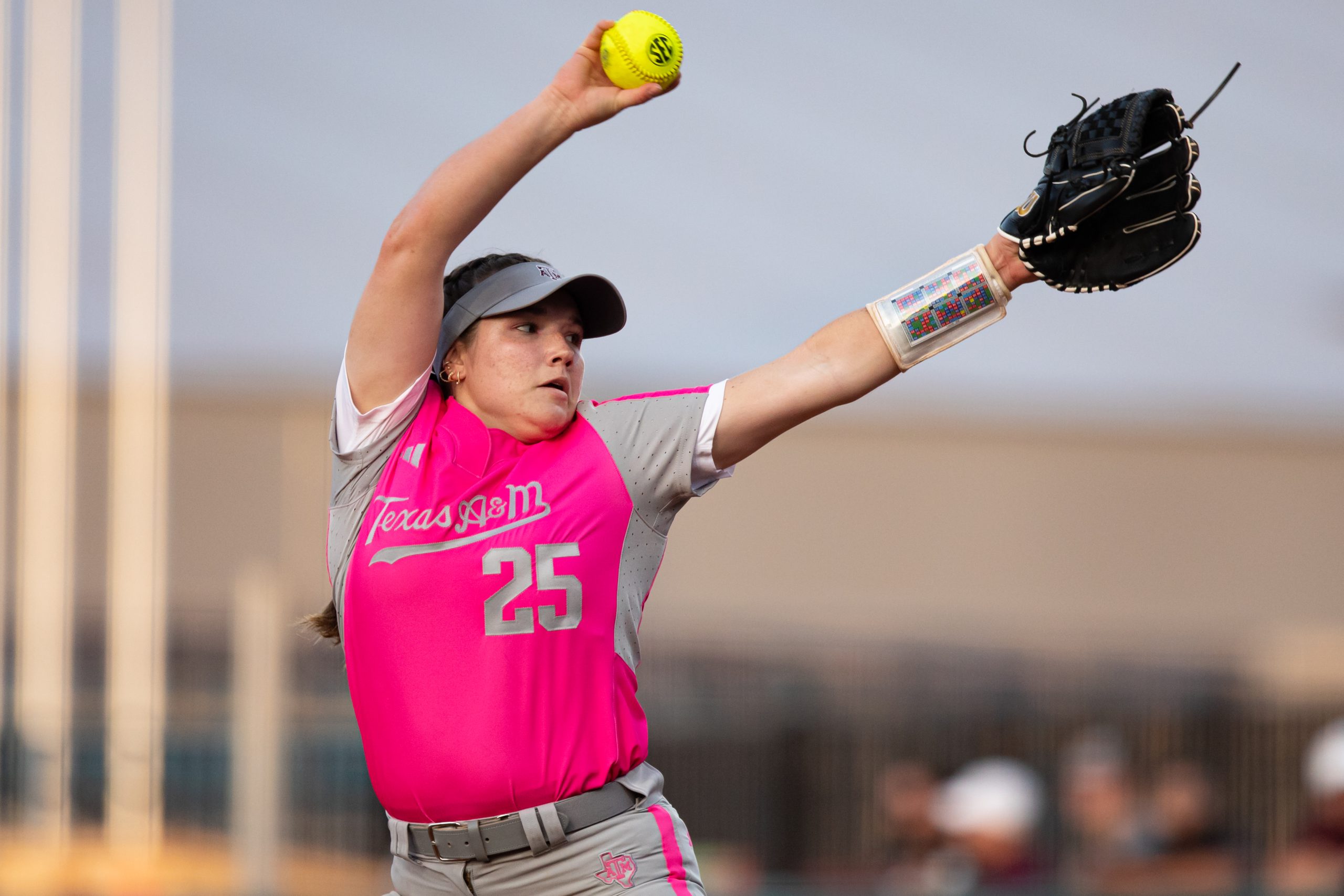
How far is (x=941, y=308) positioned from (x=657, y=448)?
64 cm

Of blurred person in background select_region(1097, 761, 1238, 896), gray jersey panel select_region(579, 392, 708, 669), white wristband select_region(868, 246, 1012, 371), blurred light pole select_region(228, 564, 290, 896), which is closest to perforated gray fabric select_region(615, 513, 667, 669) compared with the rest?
gray jersey panel select_region(579, 392, 708, 669)

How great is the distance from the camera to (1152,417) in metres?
14.3

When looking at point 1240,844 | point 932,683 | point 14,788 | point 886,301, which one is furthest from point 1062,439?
point 886,301

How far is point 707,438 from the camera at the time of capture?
300 cm

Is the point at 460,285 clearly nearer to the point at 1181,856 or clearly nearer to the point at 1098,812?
the point at 1181,856

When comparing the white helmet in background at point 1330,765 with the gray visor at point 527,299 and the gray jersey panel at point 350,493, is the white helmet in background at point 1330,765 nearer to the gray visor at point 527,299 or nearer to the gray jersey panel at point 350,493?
the gray visor at point 527,299

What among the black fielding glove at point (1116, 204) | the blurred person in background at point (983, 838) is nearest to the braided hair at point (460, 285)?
the black fielding glove at point (1116, 204)

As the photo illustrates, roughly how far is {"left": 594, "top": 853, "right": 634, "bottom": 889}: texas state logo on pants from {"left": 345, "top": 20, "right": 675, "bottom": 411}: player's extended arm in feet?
3.40

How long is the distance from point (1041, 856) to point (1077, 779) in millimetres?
639

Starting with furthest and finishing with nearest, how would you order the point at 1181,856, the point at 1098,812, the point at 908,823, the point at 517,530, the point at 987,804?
the point at 908,823, the point at 1098,812, the point at 987,804, the point at 1181,856, the point at 517,530

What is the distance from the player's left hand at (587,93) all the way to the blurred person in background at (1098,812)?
6863mm

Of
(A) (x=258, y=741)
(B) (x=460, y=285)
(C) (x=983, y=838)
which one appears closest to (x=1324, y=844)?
(C) (x=983, y=838)

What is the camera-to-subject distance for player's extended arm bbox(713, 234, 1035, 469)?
2932mm

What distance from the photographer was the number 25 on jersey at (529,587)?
2.85 m
